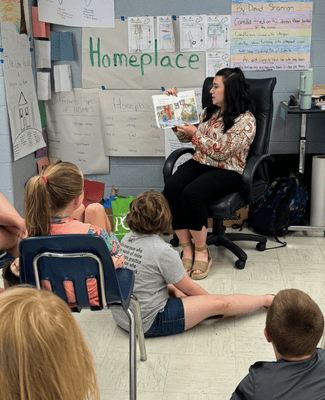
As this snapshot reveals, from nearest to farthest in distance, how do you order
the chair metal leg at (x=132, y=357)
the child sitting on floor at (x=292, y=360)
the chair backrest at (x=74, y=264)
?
the child sitting on floor at (x=292, y=360)
the chair backrest at (x=74, y=264)
the chair metal leg at (x=132, y=357)

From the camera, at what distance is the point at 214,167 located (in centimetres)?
321

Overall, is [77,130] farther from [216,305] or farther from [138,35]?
[216,305]

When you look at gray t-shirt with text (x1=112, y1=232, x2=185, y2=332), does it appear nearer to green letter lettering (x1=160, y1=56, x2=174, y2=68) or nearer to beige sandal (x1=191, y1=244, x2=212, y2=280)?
beige sandal (x1=191, y1=244, x2=212, y2=280)

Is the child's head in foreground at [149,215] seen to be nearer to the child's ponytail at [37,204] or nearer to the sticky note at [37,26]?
the child's ponytail at [37,204]

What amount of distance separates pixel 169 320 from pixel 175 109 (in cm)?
152

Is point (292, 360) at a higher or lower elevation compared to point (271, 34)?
lower

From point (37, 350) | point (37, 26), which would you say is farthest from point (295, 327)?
point (37, 26)

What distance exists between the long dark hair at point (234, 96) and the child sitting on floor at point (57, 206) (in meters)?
1.43

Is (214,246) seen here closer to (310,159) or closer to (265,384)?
(310,159)

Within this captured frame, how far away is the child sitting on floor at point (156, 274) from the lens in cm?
221

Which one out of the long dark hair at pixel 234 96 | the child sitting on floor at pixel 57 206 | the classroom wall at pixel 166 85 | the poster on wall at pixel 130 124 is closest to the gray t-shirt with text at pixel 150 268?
the child sitting on floor at pixel 57 206

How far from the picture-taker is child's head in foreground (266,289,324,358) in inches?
51.6

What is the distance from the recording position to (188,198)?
2.98 metres

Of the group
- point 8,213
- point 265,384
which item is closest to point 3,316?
point 265,384
